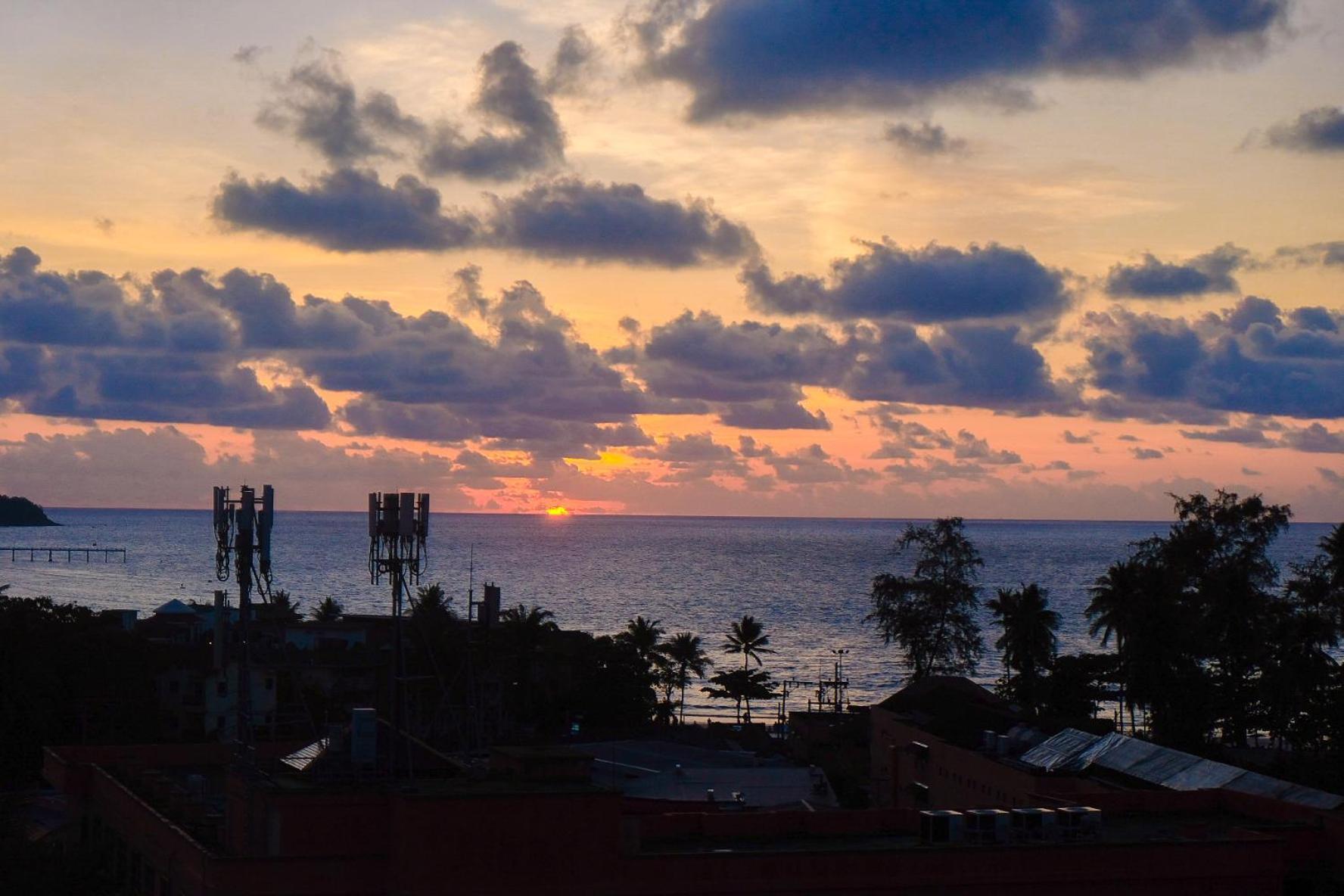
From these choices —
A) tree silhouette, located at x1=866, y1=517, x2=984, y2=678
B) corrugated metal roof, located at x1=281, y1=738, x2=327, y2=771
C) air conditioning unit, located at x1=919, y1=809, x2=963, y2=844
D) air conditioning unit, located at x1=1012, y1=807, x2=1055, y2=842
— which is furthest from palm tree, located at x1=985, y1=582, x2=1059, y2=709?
corrugated metal roof, located at x1=281, y1=738, x2=327, y2=771

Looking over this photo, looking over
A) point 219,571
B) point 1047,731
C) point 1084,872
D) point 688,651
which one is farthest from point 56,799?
point 688,651

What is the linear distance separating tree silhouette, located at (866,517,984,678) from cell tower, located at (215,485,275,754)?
204ft

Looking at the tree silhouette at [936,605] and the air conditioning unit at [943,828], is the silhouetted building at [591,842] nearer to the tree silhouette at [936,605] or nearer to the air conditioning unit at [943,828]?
the air conditioning unit at [943,828]

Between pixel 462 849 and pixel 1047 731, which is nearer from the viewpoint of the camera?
pixel 462 849

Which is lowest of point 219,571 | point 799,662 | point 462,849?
point 799,662

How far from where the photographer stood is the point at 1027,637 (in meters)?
88.7

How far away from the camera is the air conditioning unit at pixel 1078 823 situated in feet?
103

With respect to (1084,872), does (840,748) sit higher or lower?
lower

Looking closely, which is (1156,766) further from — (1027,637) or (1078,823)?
(1027,637)

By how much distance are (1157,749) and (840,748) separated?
39.1 meters

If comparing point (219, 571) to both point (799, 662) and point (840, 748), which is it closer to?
point (840, 748)

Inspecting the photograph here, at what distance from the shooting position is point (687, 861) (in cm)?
2834

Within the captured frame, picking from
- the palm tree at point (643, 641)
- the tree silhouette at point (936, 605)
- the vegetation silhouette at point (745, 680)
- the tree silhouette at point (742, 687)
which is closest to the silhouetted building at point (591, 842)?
the tree silhouette at point (936, 605)

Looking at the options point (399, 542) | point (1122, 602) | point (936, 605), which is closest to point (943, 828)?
point (399, 542)
